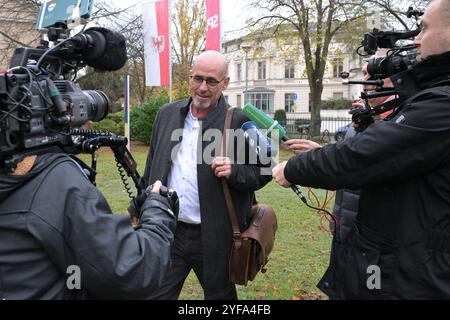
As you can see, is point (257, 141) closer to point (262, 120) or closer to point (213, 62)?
point (262, 120)

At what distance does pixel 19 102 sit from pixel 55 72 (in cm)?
40

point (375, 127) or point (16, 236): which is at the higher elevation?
point (375, 127)

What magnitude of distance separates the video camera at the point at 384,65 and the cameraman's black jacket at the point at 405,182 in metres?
0.19

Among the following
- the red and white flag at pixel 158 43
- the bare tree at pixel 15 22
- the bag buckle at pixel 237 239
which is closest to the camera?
the bag buckle at pixel 237 239

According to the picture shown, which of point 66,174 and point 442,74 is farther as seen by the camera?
point 442,74

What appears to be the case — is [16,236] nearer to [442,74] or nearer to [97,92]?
[97,92]

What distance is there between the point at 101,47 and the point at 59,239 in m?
0.85

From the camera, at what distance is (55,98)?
57.0 inches

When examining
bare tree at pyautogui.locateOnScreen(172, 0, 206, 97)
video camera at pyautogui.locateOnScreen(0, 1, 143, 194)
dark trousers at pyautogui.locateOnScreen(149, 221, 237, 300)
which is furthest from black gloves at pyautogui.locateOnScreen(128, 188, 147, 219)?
bare tree at pyautogui.locateOnScreen(172, 0, 206, 97)

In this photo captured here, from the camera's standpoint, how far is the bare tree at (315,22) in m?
20.4

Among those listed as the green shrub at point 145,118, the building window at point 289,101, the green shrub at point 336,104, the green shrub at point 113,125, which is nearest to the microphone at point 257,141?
the green shrub at point 145,118

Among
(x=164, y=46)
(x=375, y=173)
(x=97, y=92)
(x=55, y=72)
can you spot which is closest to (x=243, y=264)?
(x=375, y=173)

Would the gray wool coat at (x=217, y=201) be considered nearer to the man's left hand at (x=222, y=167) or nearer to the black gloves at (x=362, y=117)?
the man's left hand at (x=222, y=167)
